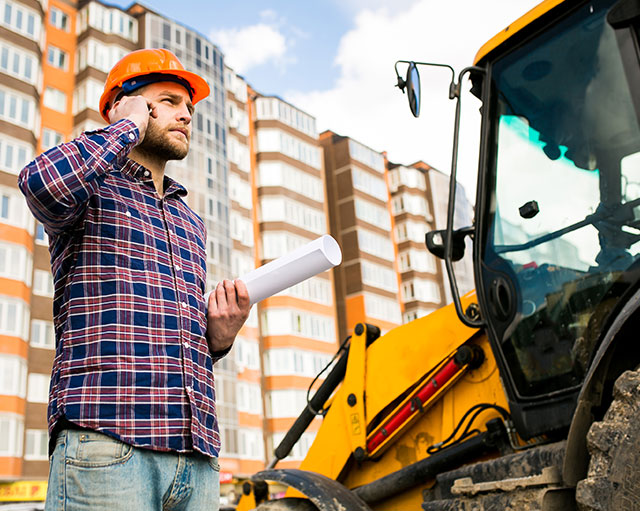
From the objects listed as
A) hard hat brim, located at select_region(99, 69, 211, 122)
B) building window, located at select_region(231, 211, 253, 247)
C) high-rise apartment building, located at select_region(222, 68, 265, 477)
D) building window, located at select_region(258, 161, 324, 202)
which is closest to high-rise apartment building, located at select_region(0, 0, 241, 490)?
high-rise apartment building, located at select_region(222, 68, 265, 477)

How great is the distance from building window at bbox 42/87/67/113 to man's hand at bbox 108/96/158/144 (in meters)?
32.4

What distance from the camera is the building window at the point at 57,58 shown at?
33281mm

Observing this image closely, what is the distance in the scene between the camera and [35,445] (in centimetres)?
2597

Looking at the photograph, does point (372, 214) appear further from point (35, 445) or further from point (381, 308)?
point (35, 445)

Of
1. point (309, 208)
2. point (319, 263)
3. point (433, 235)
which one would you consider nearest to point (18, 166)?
point (309, 208)

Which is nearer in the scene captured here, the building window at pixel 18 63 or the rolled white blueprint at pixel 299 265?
the rolled white blueprint at pixel 299 265

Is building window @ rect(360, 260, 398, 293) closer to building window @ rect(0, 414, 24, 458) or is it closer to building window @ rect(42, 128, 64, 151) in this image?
building window @ rect(42, 128, 64, 151)

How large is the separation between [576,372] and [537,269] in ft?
1.81

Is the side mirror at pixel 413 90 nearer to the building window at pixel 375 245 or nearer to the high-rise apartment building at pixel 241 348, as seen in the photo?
the high-rise apartment building at pixel 241 348

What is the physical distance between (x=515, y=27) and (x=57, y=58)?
108 feet

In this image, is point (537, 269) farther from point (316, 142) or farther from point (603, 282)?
point (316, 142)

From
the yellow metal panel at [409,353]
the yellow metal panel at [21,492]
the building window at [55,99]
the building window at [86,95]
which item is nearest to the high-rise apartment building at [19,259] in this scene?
the yellow metal panel at [21,492]

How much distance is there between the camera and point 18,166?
94.1ft

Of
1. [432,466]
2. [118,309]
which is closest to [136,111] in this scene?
[118,309]
